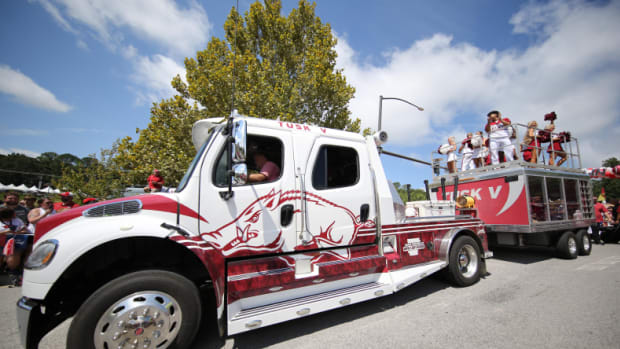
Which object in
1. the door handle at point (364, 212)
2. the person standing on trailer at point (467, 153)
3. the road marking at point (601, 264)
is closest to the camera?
the door handle at point (364, 212)

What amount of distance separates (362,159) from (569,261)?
273 inches

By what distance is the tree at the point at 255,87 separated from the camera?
955cm

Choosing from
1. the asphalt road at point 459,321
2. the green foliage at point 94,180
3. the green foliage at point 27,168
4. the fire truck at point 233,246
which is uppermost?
the green foliage at point 27,168

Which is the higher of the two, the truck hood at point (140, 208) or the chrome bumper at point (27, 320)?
the truck hood at point (140, 208)

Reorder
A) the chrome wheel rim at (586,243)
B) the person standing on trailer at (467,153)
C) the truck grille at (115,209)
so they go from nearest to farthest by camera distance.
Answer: the truck grille at (115,209), the chrome wheel rim at (586,243), the person standing on trailer at (467,153)

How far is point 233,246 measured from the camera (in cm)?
260

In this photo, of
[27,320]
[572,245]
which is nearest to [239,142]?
[27,320]

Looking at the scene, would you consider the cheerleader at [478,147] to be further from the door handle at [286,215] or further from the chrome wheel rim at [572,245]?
the door handle at [286,215]

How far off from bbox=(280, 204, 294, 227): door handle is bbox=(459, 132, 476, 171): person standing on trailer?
7.22 meters

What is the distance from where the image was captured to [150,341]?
216 cm

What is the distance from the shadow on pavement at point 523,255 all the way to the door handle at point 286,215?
6761 mm

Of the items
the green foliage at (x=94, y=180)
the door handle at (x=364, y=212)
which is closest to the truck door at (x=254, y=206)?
the door handle at (x=364, y=212)

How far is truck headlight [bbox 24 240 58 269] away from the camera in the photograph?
1.96 metres

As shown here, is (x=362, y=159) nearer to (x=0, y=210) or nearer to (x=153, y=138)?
(x=0, y=210)
